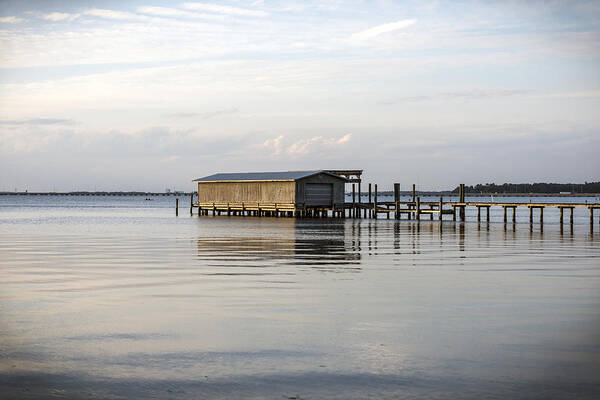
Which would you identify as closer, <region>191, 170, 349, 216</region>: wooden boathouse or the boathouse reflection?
the boathouse reflection

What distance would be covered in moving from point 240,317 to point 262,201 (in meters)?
56.0

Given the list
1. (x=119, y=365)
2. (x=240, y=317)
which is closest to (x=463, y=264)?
(x=240, y=317)

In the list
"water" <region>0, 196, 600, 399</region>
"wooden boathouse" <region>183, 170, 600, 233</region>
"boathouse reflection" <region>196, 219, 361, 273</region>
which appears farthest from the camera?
"wooden boathouse" <region>183, 170, 600, 233</region>

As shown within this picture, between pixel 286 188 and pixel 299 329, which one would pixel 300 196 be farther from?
pixel 299 329

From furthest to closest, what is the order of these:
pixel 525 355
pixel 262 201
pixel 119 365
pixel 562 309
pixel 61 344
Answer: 1. pixel 262 201
2. pixel 562 309
3. pixel 61 344
4. pixel 525 355
5. pixel 119 365

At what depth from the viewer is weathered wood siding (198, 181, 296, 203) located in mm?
65812

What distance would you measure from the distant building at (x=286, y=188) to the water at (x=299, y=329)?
140 feet

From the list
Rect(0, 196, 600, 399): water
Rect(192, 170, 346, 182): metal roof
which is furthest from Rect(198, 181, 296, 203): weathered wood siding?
Rect(0, 196, 600, 399): water

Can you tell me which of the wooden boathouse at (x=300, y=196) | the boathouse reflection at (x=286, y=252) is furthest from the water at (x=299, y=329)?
the wooden boathouse at (x=300, y=196)

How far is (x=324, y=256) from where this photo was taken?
81.6ft

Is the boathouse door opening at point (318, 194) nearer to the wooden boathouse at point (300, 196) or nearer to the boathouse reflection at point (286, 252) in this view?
the wooden boathouse at point (300, 196)

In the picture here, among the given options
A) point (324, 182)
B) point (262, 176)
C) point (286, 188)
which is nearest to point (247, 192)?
point (262, 176)

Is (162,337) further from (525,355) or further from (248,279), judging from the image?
(248,279)

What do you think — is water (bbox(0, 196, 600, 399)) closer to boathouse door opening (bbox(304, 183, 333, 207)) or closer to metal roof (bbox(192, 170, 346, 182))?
boathouse door opening (bbox(304, 183, 333, 207))
